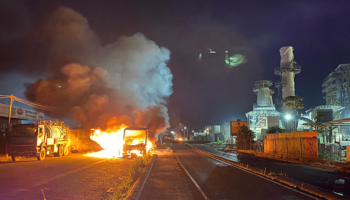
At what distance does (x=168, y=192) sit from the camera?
9758 mm

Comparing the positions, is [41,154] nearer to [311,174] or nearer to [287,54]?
[311,174]

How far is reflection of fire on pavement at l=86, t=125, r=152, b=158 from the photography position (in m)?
24.7

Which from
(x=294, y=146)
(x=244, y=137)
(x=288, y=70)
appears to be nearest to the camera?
(x=294, y=146)

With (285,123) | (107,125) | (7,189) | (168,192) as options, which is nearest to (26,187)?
(7,189)

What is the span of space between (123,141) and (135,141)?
1172 mm

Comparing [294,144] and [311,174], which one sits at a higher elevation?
[294,144]

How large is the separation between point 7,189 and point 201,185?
283 inches

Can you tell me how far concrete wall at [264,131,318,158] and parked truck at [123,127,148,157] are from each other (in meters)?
13.2

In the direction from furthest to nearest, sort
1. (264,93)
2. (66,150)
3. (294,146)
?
1. (264,93)
2. (66,150)
3. (294,146)

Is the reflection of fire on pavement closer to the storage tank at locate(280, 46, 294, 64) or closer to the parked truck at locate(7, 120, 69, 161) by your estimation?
the parked truck at locate(7, 120, 69, 161)

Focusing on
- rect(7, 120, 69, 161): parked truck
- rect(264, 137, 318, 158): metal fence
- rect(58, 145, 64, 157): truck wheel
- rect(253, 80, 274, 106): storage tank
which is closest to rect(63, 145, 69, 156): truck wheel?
rect(58, 145, 64, 157): truck wheel

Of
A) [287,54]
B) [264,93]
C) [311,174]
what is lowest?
[311,174]

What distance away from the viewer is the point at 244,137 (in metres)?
39.5

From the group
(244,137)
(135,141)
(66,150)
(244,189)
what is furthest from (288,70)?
(244,189)
